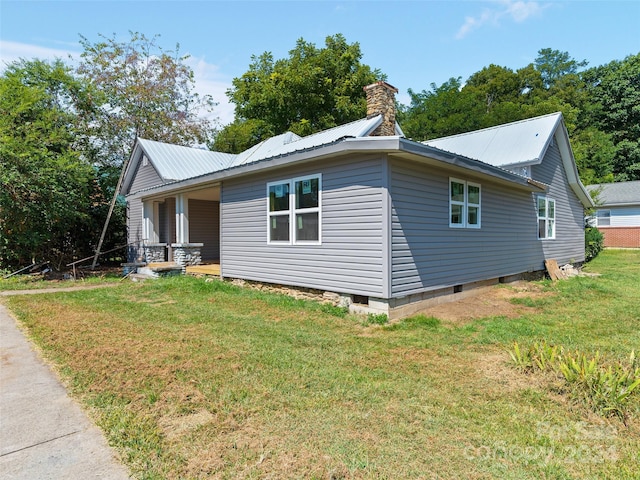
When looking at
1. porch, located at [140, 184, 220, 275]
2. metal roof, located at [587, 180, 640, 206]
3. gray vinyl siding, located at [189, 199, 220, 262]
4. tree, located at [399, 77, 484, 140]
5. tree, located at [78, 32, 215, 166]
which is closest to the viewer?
porch, located at [140, 184, 220, 275]

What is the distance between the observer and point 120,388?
355 centimetres

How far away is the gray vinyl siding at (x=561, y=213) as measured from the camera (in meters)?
12.5

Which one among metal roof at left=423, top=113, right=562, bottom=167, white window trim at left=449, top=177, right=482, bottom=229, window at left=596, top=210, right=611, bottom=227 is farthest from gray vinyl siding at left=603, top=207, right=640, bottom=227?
white window trim at left=449, top=177, right=482, bottom=229

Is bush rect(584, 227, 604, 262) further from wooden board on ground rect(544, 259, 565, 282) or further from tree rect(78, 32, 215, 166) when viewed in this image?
tree rect(78, 32, 215, 166)

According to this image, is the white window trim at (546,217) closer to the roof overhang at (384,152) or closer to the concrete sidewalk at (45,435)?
the roof overhang at (384,152)

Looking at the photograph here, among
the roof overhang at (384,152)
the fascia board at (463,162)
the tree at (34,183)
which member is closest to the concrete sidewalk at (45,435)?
the roof overhang at (384,152)

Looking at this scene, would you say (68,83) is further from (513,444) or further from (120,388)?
(513,444)

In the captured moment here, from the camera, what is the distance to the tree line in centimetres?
1216

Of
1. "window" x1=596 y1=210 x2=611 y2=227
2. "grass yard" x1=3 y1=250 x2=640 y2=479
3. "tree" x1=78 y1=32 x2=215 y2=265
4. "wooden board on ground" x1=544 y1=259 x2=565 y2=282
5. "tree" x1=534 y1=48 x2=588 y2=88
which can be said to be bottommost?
"grass yard" x1=3 y1=250 x2=640 y2=479

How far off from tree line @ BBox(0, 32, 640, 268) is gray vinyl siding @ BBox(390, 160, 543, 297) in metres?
11.2

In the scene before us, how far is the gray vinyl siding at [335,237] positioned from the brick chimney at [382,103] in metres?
3.63

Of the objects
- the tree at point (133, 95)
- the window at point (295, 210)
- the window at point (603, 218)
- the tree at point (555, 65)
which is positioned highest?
the tree at point (555, 65)

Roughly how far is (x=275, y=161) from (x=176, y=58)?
19942 mm

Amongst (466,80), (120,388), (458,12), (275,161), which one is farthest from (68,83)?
(466,80)
